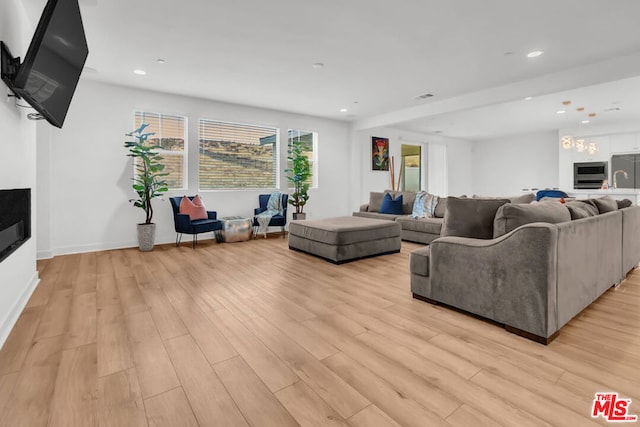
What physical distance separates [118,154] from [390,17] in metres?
4.54

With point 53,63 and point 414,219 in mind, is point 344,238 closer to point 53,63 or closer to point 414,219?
point 414,219

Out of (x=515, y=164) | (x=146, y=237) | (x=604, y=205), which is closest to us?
(x=604, y=205)

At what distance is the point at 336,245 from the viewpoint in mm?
4008

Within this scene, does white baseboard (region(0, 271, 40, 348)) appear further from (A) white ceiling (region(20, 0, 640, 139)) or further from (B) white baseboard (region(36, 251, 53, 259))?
(A) white ceiling (region(20, 0, 640, 139))

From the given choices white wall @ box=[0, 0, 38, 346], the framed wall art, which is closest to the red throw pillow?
white wall @ box=[0, 0, 38, 346]

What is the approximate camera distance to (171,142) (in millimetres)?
5633

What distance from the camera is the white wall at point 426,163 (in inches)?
319

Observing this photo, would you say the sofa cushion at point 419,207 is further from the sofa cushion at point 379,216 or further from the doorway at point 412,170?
the doorway at point 412,170

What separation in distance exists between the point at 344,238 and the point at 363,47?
2.33 m

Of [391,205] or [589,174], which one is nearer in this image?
[391,205]

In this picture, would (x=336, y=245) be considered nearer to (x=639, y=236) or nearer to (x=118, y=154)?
(x=639, y=236)

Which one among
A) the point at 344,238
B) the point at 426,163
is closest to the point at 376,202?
the point at 344,238

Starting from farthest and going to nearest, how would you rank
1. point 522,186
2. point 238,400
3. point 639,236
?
point 522,186 < point 639,236 < point 238,400

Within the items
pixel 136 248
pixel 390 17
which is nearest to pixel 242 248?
pixel 136 248
